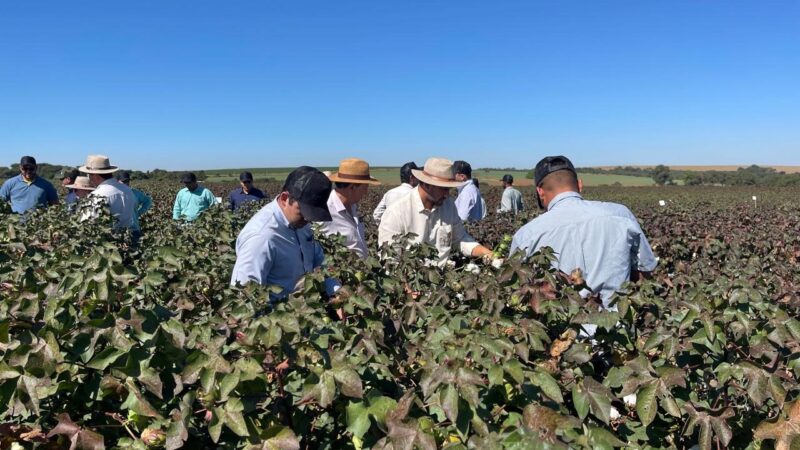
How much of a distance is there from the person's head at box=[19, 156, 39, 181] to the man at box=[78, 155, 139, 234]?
113cm

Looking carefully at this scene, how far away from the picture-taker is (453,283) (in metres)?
2.49

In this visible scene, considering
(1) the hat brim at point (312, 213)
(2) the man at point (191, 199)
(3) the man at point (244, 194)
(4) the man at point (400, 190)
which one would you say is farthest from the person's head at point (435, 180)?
(3) the man at point (244, 194)

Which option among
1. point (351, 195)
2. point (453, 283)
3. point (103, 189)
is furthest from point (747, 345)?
point (103, 189)

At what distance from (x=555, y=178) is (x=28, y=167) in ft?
22.8

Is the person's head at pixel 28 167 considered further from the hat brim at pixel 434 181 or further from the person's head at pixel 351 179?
the hat brim at pixel 434 181

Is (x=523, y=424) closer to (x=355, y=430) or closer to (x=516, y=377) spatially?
(x=516, y=377)

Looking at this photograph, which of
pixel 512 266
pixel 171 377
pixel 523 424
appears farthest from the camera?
pixel 512 266

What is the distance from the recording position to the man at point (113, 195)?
19.0 ft

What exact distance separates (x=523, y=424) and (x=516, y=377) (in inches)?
4.6

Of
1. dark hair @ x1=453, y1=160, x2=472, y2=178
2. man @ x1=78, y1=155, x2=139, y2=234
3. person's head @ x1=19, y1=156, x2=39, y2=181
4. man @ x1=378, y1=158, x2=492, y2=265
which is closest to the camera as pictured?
man @ x1=378, y1=158, x2=492, y2=265

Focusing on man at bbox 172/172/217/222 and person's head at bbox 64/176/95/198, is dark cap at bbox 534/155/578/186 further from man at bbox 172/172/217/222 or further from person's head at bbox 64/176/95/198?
man at bbox 172/172/217/222

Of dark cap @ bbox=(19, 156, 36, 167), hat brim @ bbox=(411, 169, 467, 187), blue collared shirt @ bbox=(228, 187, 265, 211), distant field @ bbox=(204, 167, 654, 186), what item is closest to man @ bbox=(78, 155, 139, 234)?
dark cap @ bbox=(19, 156, 36, 167)

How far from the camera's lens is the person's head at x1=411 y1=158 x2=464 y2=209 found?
430 centimetres

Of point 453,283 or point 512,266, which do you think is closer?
point 512,266
